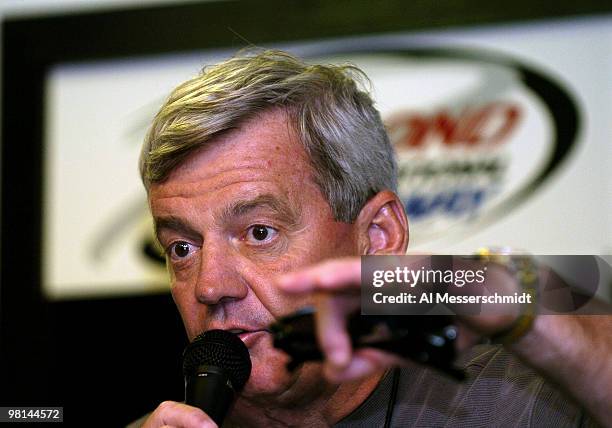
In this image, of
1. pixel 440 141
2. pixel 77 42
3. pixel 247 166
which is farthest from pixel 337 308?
pixel 77 42

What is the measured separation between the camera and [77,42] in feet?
10.4

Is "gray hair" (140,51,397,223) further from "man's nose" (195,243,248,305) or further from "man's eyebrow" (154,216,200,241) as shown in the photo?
"man's nose" (195,243,248,305)

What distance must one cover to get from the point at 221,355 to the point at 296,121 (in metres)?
0.49

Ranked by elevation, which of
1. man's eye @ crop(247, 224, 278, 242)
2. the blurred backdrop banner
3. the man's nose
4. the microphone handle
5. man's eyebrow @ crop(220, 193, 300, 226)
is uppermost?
man's eyebrow @ crop(220, 193, 300, 226)

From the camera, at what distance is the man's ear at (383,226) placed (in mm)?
1669

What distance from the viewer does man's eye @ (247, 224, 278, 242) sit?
1529mm

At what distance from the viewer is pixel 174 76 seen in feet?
9.98

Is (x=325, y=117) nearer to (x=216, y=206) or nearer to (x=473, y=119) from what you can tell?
(x=216, y=206)

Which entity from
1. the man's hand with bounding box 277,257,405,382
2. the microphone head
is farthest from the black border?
the man's hand with bounding box 277,257,405,382

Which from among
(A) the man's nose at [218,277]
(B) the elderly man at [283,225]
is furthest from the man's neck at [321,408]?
(A) the man's nose at [218,277]

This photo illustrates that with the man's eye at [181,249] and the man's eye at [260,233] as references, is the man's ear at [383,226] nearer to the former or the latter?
the man's eye at [260,233]

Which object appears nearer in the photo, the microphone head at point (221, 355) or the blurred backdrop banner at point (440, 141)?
the microphone head at point (221, 355)

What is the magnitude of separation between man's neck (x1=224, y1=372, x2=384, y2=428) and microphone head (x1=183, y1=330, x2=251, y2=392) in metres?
0.20

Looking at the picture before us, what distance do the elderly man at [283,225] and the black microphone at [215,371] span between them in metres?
0.09
